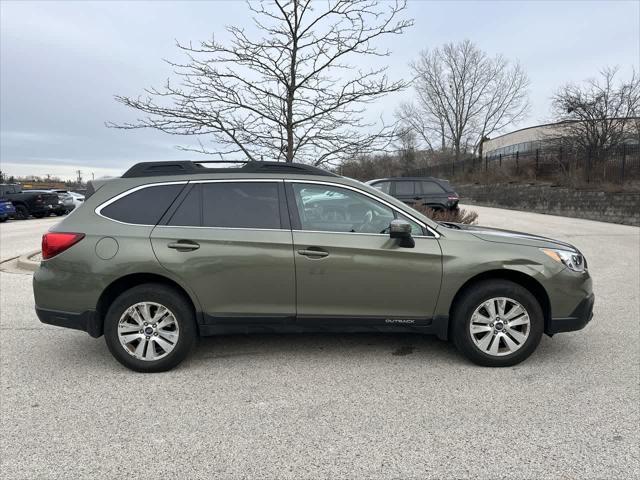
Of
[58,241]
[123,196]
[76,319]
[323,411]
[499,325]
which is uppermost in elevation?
[123,196]

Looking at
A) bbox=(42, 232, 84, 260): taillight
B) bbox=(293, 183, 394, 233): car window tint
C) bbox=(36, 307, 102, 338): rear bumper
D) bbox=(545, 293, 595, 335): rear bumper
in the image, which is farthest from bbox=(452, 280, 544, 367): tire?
bbox=(42, 232, 84, 260): taillight

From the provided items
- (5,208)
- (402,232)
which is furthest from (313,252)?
(5,208)

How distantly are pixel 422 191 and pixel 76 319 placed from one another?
439 inches

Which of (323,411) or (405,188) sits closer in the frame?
(323,411)

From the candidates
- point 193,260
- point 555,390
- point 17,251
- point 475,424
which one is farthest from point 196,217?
point 17,251

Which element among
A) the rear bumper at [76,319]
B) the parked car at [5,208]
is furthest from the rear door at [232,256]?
the parked car at [5,208]

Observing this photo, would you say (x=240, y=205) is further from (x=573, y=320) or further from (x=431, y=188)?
(x=431, y=188)

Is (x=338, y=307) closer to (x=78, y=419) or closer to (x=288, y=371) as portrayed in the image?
(x=288, y=371)

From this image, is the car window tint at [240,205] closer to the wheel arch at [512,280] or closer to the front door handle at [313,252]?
the front door handle at [313,252]

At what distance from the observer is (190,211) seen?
12.7 feet

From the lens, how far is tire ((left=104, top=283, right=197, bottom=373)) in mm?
3703

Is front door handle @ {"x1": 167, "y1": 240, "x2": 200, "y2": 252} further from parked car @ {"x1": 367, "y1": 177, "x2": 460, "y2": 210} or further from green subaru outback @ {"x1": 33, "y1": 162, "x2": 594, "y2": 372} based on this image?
parked car @ {"x1": 367, "y1": 177, "x2": 460, "y2": 210}

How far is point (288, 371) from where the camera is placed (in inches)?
150

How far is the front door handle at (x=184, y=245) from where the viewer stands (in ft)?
12.2
